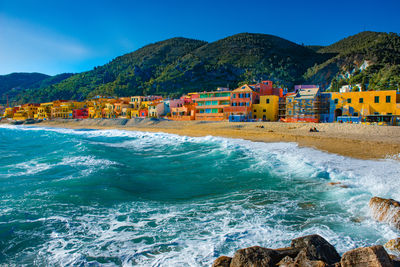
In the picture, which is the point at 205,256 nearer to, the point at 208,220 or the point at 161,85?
the point at 208,220

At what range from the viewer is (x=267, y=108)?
44562 millimetres

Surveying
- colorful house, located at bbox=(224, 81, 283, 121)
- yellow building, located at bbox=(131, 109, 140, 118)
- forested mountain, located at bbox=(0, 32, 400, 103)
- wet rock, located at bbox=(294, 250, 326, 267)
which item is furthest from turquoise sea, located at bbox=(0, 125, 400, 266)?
yellow building, located at bbox=(131, 109, 140, 118)

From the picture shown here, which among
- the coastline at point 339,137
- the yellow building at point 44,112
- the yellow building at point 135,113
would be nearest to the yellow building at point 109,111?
the yellow building at point 135,113

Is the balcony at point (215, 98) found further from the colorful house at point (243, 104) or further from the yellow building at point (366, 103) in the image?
the yellow building at point (366, 103)

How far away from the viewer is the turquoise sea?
19.1ft

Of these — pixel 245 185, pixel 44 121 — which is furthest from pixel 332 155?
pixel 44 121

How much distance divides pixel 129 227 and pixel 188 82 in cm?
10936

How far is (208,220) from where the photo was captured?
724 centimetres

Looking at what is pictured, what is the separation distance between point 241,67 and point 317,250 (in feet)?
400

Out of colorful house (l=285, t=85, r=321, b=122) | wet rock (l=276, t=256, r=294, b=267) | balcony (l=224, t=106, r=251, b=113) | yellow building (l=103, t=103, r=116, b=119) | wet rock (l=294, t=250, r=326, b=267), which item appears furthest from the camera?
yellow building (l=103, t=103, r=116, b=119)

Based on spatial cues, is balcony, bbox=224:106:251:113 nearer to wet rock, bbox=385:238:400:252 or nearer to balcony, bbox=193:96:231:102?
balcony, bbox=193:96:231:102

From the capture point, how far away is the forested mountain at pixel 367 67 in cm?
5025

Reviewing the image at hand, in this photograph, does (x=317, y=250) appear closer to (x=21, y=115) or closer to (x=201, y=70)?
(x=21, y=115)

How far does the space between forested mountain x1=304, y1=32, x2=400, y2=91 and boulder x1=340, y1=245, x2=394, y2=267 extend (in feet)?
166
